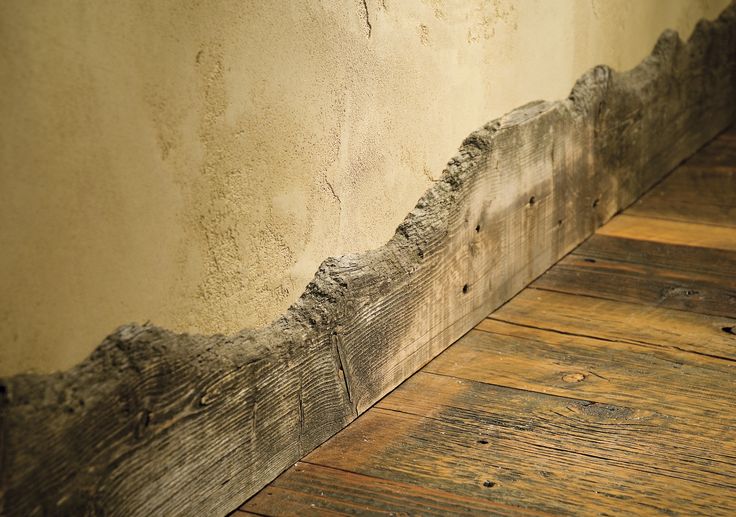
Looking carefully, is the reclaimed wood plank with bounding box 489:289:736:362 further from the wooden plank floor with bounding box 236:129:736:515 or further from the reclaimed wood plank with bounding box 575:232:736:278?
the reclaimed wood plank with bounding box 575:232:736:278

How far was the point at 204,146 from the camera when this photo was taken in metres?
1.32

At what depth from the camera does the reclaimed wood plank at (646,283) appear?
227 centimetres

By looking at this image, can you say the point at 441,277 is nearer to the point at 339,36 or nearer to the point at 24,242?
the point at 339,36

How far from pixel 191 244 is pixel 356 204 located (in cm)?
43

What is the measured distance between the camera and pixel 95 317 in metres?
1.18

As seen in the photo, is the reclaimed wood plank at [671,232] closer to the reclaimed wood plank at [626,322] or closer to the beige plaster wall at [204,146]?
the reclaimed wood plank at [626,322]

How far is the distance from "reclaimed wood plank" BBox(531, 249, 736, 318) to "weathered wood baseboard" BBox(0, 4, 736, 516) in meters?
0.06

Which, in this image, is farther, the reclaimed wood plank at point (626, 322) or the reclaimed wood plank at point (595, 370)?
the reclaimed wood plank at point (626, 322)

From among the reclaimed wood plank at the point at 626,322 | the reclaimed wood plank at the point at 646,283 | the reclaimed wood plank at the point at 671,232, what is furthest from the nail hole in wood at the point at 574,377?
the reclaimed wood plank at the point at 671,232

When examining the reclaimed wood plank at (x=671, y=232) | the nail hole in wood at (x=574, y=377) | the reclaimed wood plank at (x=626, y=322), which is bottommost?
the nail hole in wood at (x=574, y=377)

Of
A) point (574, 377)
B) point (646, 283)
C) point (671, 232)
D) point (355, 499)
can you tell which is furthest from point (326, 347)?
point (671, 232)

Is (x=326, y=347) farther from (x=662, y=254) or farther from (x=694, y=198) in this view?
(x=694, y=198)

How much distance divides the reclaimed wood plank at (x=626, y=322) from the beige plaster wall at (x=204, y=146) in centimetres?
48

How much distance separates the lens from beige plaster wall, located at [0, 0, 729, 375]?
108 cm
